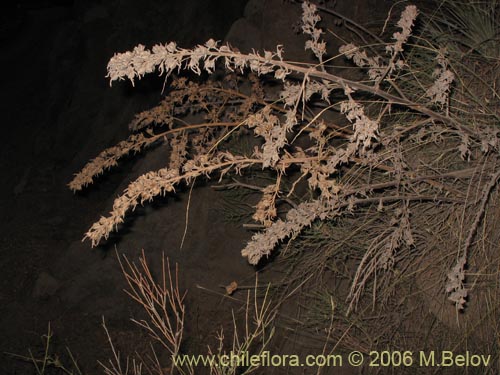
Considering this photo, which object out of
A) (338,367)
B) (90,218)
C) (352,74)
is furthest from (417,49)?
(90,218)

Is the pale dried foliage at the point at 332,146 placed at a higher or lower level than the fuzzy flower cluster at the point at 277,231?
higher

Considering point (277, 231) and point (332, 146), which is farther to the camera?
point (332, 146)

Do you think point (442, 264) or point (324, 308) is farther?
point (324, 308)

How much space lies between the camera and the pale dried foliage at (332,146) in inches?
49.0

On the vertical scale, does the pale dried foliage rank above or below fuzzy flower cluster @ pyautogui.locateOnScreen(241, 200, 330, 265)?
above

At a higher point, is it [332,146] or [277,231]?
[332,146]

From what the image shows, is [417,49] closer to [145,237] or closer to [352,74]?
[352,74]

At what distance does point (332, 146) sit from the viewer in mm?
2031

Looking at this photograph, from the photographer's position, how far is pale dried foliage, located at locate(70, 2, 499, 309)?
1.25 metres

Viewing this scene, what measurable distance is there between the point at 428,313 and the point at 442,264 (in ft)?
0.81

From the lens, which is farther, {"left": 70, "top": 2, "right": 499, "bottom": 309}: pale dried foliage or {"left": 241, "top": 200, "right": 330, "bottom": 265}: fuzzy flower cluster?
{"left": 241, "top": 200, "right": 330, "bottom": 265}: fuzzy flower cluster

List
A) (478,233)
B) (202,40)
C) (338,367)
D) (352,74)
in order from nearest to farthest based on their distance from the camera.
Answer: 1. (478,233)
2. (338,367)
3. (352,74)
4. (202,40)

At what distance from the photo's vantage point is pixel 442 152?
77.5 inches

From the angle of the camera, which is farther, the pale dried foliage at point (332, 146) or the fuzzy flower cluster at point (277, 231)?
the fuzzy flower cluster at point (277, 231)
